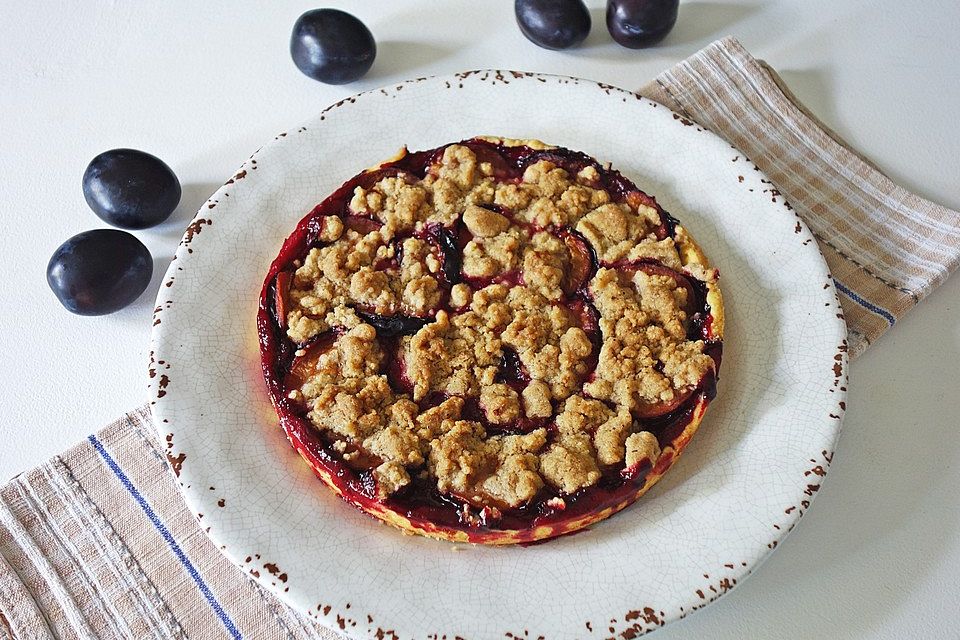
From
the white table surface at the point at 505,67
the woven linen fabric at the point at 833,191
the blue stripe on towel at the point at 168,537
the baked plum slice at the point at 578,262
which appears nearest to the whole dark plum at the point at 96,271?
the white table surface at the point at 505,67

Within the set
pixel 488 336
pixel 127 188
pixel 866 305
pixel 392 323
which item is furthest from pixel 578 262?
pixel 127 188

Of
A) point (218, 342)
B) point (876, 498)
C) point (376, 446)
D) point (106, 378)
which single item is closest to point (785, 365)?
point (876, 498)

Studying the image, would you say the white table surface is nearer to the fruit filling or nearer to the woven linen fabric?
the woven linen fabric

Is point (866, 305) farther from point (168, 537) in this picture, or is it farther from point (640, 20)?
point (168, 537)

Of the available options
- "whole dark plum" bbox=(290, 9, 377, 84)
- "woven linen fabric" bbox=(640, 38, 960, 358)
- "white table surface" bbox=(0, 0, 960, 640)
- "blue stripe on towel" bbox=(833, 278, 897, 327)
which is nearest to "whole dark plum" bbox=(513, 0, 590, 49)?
"white table surface" bbox=(0, 0, 960, 640)

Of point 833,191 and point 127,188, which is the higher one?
point 833,191

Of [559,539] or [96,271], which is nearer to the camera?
[559,539]
